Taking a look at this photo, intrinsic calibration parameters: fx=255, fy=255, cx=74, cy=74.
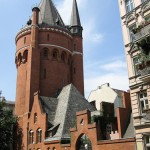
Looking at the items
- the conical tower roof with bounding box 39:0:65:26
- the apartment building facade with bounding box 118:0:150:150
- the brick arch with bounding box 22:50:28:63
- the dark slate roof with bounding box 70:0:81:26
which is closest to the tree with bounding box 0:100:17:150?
the brick arch with bounding box 22:50:28:63

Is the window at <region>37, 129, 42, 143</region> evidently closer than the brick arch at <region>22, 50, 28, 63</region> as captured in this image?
A: Yes

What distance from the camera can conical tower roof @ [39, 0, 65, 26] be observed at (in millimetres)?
50569

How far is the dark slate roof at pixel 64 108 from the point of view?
33.7m

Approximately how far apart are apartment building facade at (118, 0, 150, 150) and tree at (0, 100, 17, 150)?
87.1ft

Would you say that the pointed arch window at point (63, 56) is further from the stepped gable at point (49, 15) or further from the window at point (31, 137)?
the window at point (31, 137)

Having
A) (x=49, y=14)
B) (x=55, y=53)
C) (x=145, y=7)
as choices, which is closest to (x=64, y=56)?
(x=55, y=53)

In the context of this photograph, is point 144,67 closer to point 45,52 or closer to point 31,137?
point 31,137

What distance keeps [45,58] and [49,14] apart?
10.8m

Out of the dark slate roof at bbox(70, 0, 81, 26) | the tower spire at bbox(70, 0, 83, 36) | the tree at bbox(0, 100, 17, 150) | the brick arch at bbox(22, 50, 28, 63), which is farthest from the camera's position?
the dark slate roof at bbox(70, 0, 81, 26)

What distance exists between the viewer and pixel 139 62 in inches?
868

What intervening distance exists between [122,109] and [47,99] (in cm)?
1618

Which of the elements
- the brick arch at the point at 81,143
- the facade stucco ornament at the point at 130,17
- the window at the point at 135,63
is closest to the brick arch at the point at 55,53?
the brick arch at the point at 81,143

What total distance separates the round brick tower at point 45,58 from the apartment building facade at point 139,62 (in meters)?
23.0

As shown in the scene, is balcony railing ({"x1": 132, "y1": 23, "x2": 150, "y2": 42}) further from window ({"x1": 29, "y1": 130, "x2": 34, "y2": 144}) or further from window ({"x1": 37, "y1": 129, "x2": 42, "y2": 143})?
window ({"x1": 29, "y1": 130, "x2": 34, "y2": 144})
